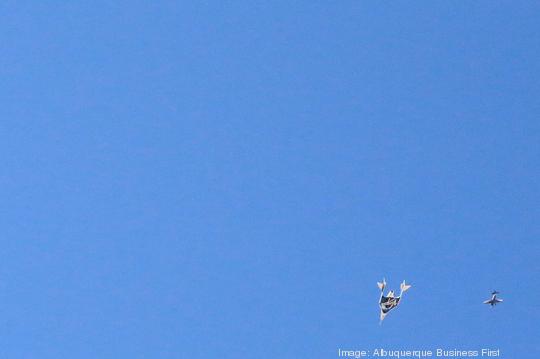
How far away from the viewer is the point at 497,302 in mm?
118938

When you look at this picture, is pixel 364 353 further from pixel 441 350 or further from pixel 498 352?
pixel 498 352

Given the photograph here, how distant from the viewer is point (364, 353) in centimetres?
11775

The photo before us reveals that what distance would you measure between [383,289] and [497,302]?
23.8 m

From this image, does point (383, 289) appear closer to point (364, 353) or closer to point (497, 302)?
point (364, 353)

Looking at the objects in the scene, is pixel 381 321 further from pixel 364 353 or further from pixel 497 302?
pixel 497 302

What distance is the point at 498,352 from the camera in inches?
4550

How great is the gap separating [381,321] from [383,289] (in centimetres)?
591

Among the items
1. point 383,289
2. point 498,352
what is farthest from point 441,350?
point 383,289

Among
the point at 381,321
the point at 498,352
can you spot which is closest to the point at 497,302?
the point at 498,352

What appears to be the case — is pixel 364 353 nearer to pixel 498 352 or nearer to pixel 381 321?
pixel 381 321

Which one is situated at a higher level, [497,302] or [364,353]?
[497,302]

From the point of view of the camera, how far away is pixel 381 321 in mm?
113312

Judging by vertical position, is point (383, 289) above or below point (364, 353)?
above

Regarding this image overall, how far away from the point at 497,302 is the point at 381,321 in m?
23.7
